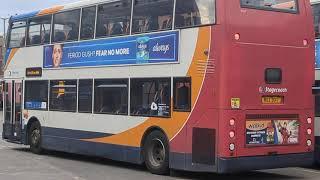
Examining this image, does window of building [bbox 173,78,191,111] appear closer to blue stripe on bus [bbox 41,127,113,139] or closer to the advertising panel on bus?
the advertising panel on bus

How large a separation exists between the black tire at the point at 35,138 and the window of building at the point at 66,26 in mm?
2705

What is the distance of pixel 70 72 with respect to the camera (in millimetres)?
16219

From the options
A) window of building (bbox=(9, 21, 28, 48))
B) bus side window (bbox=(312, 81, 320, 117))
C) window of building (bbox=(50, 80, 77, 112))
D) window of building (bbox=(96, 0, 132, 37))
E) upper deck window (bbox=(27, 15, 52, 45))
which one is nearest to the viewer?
bus side window (bbox=(312, 81, 320, 117))

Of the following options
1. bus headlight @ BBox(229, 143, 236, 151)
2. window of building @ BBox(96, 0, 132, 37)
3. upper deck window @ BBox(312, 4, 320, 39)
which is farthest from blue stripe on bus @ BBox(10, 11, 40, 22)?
bus headlight @ BBox(229, 143, 236, 151)

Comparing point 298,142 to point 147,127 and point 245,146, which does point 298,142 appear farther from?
point 147,127

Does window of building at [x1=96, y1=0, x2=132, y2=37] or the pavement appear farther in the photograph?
window of building at [x1=96, y1=0, x2=132, y2=37]

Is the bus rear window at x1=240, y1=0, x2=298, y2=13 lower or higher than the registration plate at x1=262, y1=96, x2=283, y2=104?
higher

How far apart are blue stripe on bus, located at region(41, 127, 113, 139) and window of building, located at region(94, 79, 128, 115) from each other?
1.93 feet

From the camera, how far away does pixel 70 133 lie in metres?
16.2

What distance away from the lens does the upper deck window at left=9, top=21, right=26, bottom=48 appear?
18.5 metres

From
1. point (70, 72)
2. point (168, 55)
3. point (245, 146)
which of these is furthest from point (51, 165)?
point (245, 146)

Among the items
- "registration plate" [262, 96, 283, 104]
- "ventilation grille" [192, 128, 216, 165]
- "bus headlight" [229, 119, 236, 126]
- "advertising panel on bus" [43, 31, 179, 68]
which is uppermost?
"advertising panel on bus" [43, 31, 179, 68]

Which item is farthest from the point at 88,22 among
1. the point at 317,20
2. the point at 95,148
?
the point at 317,20

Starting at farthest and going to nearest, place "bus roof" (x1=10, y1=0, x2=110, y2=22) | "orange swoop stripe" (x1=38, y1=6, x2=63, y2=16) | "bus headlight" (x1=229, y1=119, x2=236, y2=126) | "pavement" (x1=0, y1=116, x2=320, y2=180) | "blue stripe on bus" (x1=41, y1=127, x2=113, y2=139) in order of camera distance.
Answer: "orange swoop stripe" (x1=38, y1=6, x2=63, y2=16) < "bus roof" (x1=10, y1=0, x2=110, y2=22) < "blue stripe on bus" (x1=41, y1=127, x2=113, y2=139) < "pavement" (x1=0, y1=116, x2=320, y2=180) < "bus headlight" (x1=229, y1=119, x2=236, y2=126)
